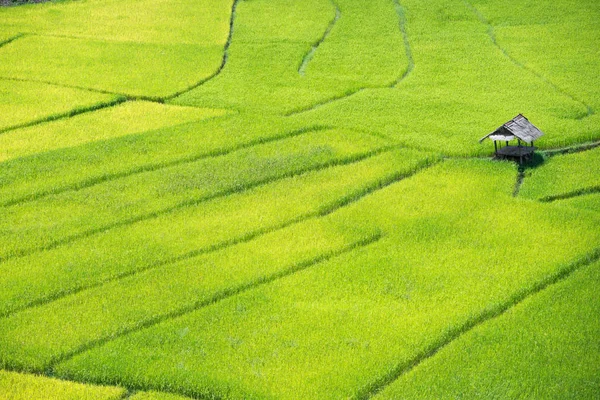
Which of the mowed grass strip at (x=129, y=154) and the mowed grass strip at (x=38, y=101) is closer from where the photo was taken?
the mowed grass strip at (x=129, y=154)

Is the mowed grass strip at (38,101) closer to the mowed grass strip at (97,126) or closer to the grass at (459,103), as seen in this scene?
the mowed grass strip at (97,126)

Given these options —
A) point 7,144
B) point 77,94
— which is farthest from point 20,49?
point 7,144

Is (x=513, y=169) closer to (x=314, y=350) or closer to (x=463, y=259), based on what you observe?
(x=463, y=259)

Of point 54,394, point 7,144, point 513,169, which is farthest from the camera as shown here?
point 7,144

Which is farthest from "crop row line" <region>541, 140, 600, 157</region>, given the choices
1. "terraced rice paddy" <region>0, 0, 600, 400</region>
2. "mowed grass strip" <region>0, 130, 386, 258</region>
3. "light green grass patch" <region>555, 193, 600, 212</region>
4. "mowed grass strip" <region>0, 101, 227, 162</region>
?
"mowed grass strip" <region>0, 101, 227, 162</region>

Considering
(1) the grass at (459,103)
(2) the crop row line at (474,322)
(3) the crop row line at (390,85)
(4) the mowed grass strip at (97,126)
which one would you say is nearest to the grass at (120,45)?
(4) the mowed grass strip at (97,126)

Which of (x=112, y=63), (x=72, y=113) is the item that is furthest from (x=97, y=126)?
(x=112, y=63)
